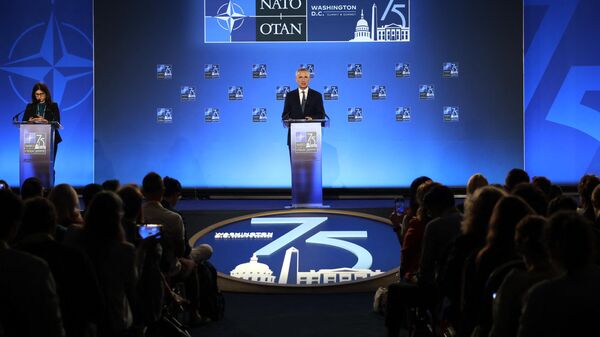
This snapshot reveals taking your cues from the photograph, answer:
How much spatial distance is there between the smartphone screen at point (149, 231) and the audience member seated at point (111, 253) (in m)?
0.45

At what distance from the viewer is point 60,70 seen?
38.4ft

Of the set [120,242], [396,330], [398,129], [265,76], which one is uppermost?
[265,76]

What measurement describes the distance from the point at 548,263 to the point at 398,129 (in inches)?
339

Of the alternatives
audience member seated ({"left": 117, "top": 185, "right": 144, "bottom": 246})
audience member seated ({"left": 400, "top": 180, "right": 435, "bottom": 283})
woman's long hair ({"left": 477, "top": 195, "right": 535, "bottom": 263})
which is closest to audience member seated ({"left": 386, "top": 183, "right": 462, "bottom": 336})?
audience member seated ({"left": 400, "top": 180, "right": 435, "bottom": 283})

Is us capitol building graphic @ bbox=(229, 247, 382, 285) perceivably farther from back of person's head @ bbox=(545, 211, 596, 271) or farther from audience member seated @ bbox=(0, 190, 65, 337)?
back of person's head @ bbox=(545, 211, 596, 271)

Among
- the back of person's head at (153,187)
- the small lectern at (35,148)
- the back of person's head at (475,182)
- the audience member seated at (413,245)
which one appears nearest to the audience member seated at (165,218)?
the back of person's head at (153,187)

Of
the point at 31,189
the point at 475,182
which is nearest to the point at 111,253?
the point at 31,189

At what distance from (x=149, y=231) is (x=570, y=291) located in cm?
230

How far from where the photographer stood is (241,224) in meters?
7.93

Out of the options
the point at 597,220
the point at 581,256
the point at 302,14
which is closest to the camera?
the point at 581,256

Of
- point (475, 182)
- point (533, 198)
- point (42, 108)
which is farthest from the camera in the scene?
point (42, 108)

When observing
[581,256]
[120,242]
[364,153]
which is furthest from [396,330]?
[364,153]

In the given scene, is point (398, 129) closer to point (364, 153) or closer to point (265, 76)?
point (364, 153)

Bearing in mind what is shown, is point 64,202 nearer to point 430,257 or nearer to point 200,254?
point 200,254
